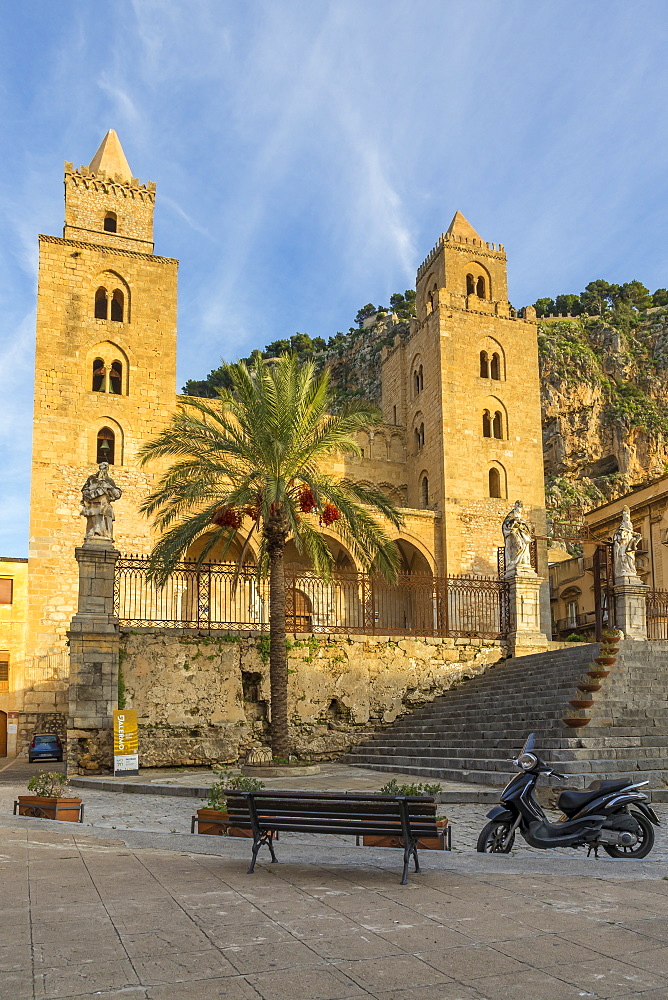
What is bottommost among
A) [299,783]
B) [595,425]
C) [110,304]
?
[299,783]

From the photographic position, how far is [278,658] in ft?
52.6

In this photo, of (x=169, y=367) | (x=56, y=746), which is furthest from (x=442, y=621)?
(x=169, y=367)

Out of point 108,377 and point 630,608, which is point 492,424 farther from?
point 630,608

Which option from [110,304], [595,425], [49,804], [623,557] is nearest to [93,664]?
[49,804]

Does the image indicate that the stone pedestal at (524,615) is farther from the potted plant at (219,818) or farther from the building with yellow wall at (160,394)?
the potted plant at (219,818)

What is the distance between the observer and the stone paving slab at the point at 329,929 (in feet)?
13.7

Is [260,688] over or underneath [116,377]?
underneath

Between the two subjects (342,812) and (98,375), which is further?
(98,375)

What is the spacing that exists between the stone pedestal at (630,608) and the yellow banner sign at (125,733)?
11.4 m

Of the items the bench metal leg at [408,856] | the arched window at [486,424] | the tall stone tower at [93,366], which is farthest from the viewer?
the arched window at [486,424]

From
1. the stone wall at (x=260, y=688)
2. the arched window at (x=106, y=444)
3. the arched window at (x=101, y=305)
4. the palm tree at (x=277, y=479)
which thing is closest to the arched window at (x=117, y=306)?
the arched window at (x=101, y=305)

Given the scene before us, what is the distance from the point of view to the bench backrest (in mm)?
6613

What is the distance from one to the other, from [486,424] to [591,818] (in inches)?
1243

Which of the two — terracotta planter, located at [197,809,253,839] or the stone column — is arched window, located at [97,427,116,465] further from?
terracotta planter, located at [197,809,253,839]
